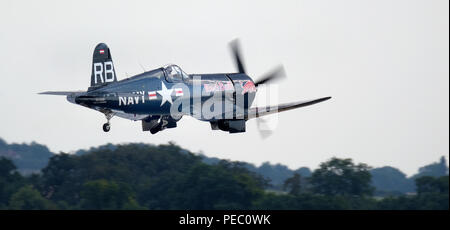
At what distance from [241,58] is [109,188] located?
2177cm

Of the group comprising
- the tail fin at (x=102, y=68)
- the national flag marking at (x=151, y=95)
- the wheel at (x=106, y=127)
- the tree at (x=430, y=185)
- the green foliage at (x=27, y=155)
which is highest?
the green foliage at (x=27, y=155)

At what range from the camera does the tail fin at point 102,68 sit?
31812 millimetres

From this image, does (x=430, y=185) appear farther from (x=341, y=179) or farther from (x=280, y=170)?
(x=280, y=170)

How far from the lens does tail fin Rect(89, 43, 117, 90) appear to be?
31.8 meters

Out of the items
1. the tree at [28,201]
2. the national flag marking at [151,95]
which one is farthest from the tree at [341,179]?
the national flag marking at [151,95]

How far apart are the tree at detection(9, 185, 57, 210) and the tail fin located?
26.6 metres

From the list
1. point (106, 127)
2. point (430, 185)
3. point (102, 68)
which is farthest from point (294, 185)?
point (106, 127)

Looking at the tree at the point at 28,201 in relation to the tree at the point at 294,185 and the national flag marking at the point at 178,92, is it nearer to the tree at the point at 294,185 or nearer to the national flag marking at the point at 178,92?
the tree at the point at 294,185

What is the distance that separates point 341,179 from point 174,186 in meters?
11.1

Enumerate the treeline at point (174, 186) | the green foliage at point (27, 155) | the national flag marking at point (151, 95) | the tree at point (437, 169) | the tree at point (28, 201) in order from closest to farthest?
the national flag marking at point (151, 95) < the tree at point (28, 201) < the treeline at point (174, 186) < the green foliage at point (27, 155) < the tree at point (437, 169)
